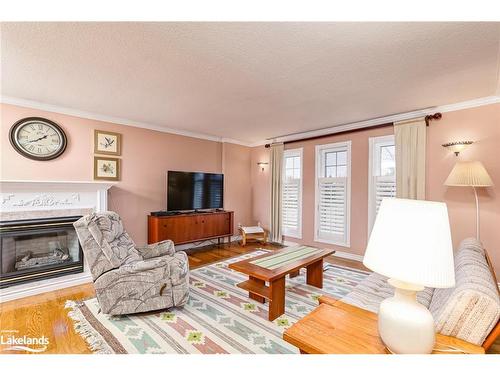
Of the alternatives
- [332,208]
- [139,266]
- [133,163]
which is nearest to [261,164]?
[332,208]

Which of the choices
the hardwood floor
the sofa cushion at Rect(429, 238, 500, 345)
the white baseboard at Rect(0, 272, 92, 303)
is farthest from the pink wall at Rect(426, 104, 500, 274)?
the white baseboard at Rect(0, 272, 92, 303)

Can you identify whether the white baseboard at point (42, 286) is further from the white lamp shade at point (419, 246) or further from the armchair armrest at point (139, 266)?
the white lamp shade at point (419, 246)

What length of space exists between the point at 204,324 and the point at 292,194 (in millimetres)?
3429

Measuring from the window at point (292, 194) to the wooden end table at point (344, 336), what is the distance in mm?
3701

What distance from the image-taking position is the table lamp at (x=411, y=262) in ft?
2.72

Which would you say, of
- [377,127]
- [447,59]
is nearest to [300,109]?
[377,127]

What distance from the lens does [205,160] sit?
16.4 ft

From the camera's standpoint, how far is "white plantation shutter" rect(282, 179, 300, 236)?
16.3 feet

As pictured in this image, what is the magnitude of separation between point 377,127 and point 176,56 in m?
3.25

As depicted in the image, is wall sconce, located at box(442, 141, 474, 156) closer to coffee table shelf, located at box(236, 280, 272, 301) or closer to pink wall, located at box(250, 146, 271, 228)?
coffee table shelf, located at box(236, 280, 272, 301)

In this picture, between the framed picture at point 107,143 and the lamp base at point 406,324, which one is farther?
the framed picture at point 107,143

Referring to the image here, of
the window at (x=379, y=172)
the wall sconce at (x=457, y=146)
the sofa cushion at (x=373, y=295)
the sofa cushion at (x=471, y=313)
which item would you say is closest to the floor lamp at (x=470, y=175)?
the wall sconce at (x=457, y=146)

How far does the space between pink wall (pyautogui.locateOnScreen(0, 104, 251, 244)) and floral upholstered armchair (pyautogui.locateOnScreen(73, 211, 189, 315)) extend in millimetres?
1569
